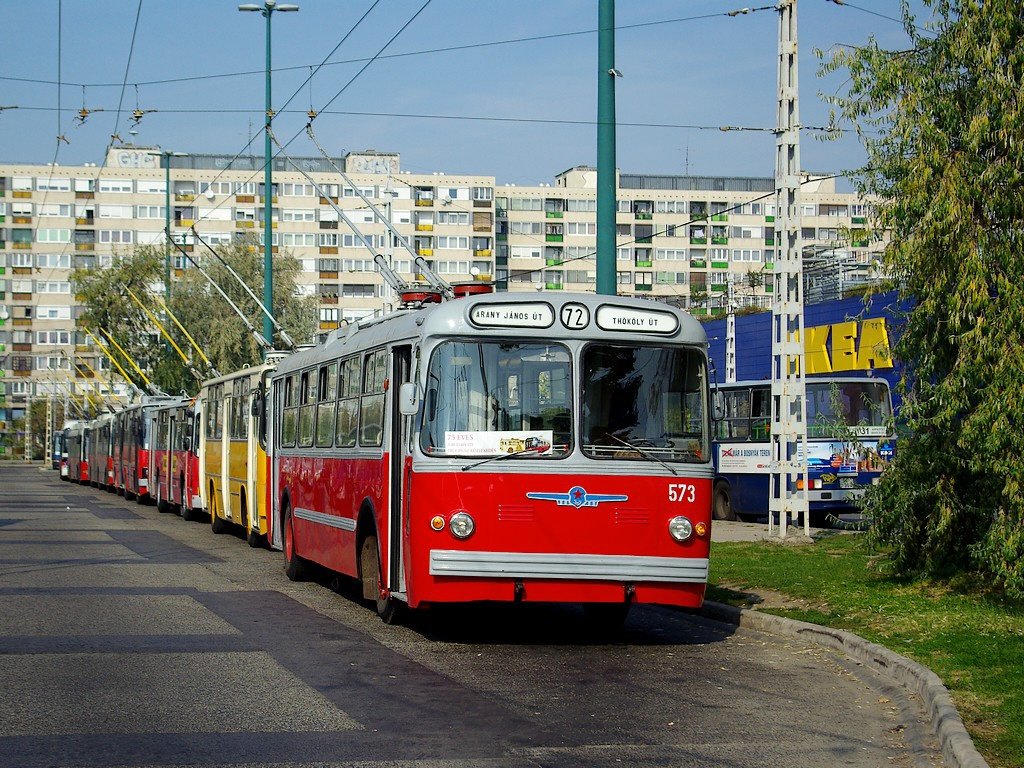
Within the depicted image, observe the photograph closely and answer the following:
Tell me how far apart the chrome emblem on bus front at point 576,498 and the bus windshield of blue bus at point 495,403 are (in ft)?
1.00

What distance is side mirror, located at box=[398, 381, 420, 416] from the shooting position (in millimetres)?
11805

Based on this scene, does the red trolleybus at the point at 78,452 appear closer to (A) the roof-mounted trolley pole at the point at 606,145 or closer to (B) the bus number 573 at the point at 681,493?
(A) the roof-mounted trolley pole at the point at 606,145

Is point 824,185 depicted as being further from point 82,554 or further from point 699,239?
point 82,554

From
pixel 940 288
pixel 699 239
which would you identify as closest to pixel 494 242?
pixel 699 239

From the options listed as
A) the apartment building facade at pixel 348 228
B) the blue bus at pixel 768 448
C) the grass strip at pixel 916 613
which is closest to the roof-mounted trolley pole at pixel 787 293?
the grass strip at pixel 916 613

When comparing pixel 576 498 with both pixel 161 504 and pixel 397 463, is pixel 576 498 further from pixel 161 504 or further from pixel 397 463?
pixel 161 504

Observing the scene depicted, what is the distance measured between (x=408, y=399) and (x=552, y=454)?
122cm

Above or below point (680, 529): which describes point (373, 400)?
above

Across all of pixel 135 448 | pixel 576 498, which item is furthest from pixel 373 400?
pixel 135 448

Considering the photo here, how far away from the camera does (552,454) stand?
11.8 meters

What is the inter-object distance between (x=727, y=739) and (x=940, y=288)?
21.1 feet

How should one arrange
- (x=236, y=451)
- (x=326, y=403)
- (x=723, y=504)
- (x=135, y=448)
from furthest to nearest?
1. (x=135, y=448)
2. (x=723, y=504)
3. (x=236, y=451)
4. (x=326, y=403)

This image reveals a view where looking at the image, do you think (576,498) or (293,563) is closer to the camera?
(576,498)

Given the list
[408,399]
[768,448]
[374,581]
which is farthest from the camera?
[768,448]
